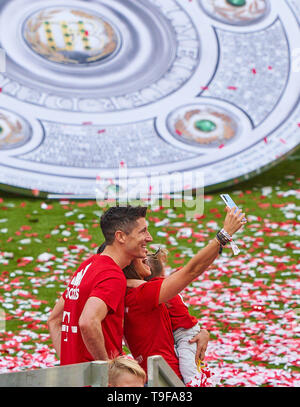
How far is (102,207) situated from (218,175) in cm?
189

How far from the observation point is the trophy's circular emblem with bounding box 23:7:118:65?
13.4 metres

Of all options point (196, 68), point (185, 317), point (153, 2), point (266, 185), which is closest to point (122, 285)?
point (185, 317)

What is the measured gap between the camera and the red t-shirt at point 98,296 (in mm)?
3604

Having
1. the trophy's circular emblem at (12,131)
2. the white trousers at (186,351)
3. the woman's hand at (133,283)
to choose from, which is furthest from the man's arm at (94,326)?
the trophy's circular emblem at (12,131)

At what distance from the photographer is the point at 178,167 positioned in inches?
477

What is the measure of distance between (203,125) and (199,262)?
9.24m

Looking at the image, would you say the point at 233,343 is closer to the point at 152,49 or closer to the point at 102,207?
the point at 102,207

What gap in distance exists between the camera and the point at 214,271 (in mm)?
9078

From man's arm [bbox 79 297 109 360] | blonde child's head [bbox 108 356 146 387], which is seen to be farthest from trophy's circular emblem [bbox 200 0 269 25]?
blonde child's head [bbox 108 356 146 387]

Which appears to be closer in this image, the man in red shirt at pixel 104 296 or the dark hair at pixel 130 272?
the man in red shirt at pixel 104 296

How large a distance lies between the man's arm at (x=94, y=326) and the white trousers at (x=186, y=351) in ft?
1.68

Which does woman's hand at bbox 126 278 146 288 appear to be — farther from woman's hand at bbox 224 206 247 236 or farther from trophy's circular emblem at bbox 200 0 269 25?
trophy's circular emblem at bbox 200 0 269 25

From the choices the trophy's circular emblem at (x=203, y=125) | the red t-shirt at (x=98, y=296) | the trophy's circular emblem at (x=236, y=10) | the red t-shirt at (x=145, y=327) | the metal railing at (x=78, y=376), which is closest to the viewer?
the metal railing at (x=78, y=376)

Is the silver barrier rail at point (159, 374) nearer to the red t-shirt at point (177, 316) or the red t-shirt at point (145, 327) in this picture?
the red t-shirt at point (145, 327)
